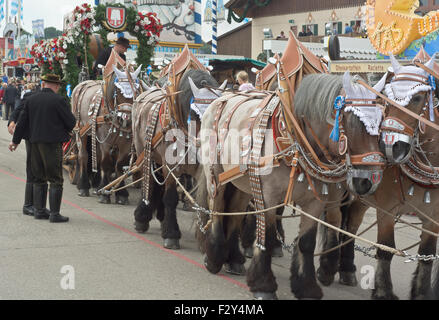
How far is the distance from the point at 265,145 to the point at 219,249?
4.55ft

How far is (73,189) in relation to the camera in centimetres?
1079

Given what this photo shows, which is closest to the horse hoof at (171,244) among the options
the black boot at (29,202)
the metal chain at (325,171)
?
the black boot at (29,202)

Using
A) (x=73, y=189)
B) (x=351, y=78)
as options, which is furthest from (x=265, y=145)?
(x=73, y=189)

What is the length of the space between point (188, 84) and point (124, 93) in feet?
8.96

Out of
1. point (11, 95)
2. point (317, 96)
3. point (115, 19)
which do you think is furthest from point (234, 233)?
point (11, 95)

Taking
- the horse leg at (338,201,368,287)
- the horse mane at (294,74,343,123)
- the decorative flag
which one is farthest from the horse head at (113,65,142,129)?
the decorative flag

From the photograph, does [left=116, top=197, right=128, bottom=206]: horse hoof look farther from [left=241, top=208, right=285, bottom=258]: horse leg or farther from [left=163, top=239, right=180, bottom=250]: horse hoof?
[left=241, top=208, right=285, bottom=258]: horse leg

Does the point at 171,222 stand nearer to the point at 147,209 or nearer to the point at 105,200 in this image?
the point at 147,209

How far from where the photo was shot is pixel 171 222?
6824 mm

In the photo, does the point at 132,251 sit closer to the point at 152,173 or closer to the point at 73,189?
the point at 152,173

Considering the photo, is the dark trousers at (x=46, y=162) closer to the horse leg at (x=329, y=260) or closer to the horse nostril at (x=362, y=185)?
the horse leg at (x=329, y=260)

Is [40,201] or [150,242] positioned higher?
[40,201]

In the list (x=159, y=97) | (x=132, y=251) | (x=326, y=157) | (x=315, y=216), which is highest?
(x=159, y=97)

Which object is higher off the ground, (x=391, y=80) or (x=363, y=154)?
(x=391, y=80)
